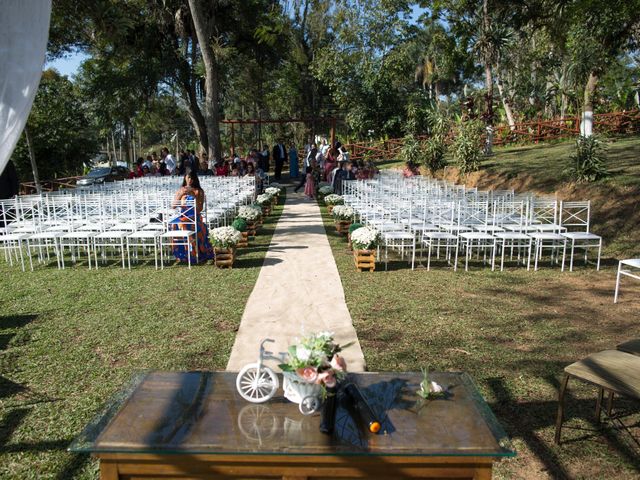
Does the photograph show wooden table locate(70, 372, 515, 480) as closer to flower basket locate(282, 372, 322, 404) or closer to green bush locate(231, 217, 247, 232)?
flower basket locate(282, 372, 322, 404)

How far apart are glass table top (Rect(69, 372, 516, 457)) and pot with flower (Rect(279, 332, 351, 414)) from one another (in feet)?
0.28

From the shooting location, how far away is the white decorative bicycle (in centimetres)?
283

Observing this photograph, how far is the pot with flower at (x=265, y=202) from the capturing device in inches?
654

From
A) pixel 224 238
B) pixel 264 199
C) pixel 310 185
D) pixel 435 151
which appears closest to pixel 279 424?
pixel 224 238

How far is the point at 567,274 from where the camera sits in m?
9.32

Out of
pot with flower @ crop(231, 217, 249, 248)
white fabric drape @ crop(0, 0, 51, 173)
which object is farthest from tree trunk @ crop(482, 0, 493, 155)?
white fabric drape @ crop(0, 0, 51, 173)

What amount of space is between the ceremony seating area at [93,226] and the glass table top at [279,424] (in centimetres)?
680

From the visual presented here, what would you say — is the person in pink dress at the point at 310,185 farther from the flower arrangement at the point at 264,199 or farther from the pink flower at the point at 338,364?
the pink flower at the point at 338,364

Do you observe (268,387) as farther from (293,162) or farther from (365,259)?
(293,162)

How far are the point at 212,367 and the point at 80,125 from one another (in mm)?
29764

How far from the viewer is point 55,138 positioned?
27.4 meters

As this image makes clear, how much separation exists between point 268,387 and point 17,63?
2278 mm

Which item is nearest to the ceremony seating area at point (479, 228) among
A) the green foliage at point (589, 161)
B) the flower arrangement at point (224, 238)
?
the green foliage at point (589, 161)

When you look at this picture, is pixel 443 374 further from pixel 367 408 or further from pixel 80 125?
A: pixel 80 125
